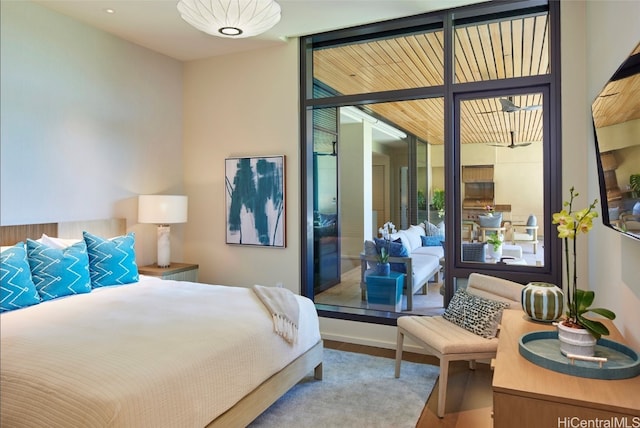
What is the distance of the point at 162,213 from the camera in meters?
3.50

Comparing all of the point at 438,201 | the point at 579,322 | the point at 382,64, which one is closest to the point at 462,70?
the point at 382,64

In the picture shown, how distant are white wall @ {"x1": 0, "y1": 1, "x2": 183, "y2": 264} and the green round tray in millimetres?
1614

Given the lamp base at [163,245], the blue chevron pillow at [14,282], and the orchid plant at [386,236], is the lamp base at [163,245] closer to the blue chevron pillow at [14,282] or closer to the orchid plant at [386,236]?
the orchid plant at [386,236]

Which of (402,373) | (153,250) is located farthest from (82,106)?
(402,373)

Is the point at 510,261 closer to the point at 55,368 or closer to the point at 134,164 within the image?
the point at 55,368

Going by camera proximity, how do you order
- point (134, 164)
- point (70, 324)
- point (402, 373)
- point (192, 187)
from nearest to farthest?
point (70, 324)
point (402, 373)
point (134, 164)
point (192, 187)

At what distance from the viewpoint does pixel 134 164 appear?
354cm

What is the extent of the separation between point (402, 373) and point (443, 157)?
1.60m

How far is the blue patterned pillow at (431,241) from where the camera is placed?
3.23 meters

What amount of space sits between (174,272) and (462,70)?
2842 mm

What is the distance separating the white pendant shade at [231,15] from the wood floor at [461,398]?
2.35 metres

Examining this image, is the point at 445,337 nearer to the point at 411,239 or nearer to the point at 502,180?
the point at 411,239

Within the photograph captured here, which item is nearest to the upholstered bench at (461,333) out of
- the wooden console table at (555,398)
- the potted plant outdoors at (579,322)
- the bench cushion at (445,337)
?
the bench cushion at (445,337)

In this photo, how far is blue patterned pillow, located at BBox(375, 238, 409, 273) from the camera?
343cm
